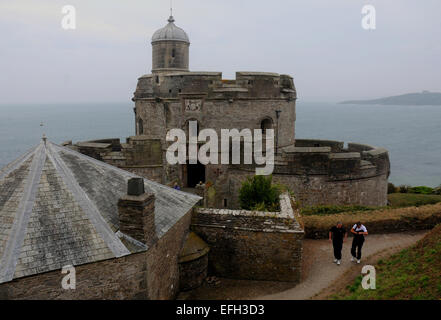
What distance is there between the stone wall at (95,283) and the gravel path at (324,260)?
3.64m

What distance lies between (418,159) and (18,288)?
7242 centimetres

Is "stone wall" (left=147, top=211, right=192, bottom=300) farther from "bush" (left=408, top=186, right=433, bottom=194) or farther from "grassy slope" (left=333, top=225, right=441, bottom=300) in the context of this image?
"bush" (left=408, top=186, right=433, bottom=194)

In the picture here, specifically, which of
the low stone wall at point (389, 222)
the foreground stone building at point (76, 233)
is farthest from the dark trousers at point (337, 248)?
the foreground stone building at point (76, 233)

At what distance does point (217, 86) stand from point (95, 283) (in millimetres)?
12381

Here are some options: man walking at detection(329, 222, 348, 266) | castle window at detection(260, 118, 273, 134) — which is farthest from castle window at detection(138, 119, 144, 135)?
man walking at detection(329, 222, 348, 266)

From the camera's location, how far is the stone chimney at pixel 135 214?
7.21 metres

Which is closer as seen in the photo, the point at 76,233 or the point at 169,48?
the point at 76,233

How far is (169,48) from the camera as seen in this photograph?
19.9 metres

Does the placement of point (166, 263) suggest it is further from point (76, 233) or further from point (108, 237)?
point (76, 233)

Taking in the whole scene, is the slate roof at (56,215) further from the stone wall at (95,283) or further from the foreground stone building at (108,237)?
the stone wall at (95,283)

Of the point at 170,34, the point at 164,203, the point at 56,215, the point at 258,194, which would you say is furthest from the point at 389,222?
the point at 170,34

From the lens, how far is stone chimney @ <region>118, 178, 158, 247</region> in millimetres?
7211
